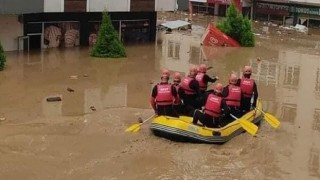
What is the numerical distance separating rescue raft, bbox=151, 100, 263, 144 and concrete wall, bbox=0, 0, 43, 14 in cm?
1513

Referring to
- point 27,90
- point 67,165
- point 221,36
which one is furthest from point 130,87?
point 221,36

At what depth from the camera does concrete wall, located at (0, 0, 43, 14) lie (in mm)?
27312

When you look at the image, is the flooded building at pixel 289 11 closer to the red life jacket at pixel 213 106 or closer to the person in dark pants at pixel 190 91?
the person in dark pants at pixel 190 91

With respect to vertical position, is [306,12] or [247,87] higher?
[306,12]

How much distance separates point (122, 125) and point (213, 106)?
10.7 ft

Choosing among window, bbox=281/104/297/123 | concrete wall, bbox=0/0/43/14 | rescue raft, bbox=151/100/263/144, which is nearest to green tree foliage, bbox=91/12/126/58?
concrete wall, bbox=0/0/43/14

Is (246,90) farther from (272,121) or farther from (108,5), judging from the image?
(108,5)

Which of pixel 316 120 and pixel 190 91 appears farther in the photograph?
pixel 316 120

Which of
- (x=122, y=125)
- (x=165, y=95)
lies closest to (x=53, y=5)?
(x=122, y=125)

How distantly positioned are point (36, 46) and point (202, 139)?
19970 mm

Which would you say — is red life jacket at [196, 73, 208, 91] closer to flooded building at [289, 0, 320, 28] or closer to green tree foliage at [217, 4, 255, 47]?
green tree foliage at [217, 4, 255, 47]

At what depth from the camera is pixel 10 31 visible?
30.1 meters

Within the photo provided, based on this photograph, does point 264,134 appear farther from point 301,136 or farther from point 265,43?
point 265,43

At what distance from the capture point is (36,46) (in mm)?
32281
